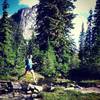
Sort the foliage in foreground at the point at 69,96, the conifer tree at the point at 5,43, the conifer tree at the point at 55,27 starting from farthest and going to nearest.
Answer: the conifer tree at the point at 55,27, the conifer tree at the point at 5,43, the foliage in foreground at the point at 69,96

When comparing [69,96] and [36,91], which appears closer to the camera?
[69,96]

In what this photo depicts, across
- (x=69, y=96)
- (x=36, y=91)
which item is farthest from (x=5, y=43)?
(x=69, y=96)

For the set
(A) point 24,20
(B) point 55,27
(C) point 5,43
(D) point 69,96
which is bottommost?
(D) point 69,96

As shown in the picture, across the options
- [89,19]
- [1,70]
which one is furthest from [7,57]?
[89,19]

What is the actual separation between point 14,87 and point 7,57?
10.5m

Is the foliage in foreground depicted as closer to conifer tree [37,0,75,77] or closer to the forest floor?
the forest floor

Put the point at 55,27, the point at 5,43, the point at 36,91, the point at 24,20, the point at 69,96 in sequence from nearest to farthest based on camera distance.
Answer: the point at 69,96 → the point at 36,91 → the point at 5,43 → the point at 55,27 → the point at 24,20

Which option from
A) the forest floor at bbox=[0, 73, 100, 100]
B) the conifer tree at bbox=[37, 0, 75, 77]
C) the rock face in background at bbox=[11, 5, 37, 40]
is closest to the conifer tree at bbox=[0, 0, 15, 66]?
the conifer tree at bbox=[37, 0, 75, 77]

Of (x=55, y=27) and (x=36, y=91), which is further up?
(x=55, y=27)

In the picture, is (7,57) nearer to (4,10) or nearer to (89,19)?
(4,10)

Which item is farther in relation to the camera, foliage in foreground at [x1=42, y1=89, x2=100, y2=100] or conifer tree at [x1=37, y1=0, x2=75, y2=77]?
conifer tree at [x1=37, y1=0, x2=75, y2=77]

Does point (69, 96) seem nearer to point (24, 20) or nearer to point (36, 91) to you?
point (36, 91)

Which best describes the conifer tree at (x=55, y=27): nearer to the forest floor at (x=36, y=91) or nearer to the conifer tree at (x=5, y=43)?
the conifer tree at (x=5, y=43)

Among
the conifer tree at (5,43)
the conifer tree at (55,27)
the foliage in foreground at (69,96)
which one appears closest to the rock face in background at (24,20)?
the conifer tree at (5,43)
